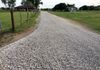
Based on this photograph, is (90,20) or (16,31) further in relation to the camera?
(90,20)

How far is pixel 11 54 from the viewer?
871cm

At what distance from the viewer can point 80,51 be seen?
940cm

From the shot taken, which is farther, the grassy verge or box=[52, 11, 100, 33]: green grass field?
box=[52, 11, 100, 33]: green grass field

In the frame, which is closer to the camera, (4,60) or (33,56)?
(4,60)

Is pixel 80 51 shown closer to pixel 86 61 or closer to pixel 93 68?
pixel 86 61

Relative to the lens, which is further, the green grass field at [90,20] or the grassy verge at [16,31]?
the green grass field at [90,20]

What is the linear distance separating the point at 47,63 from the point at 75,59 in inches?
43.6

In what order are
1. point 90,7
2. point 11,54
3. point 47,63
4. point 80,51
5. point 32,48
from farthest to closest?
1. point 90,7
2. point 32,48
3. point 80,51
4. point 11,54
5. point 47,63

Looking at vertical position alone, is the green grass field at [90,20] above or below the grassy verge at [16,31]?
below

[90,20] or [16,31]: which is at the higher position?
[16,31]

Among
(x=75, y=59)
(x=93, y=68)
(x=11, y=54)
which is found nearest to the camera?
(x=93, y=68)

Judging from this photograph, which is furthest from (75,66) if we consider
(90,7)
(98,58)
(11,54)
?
(90,7)

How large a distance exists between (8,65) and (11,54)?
5.16ft

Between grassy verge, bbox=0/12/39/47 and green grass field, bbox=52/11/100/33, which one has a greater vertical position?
grassy verge, bbox=0/12/39/47
